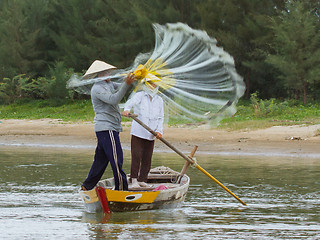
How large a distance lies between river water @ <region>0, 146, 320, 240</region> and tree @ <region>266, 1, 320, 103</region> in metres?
8.74

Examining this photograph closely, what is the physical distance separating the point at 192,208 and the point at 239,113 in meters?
13.1

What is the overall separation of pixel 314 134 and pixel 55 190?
888cm

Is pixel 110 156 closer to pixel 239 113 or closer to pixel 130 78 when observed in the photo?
pixel 130 78

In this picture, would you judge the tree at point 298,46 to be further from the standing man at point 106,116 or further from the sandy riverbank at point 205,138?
the standing man at point 106,116

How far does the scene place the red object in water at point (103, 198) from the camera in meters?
7.91

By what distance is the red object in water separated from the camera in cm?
791

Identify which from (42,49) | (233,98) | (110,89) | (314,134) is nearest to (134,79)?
(110,89)

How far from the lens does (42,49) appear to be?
107 ft

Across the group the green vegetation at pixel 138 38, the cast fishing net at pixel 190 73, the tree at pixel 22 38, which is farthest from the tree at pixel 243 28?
the cast fishing net at pixel 190 73

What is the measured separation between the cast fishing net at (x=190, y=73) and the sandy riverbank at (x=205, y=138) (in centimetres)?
784

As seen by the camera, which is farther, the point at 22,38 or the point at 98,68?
the point at 22,38

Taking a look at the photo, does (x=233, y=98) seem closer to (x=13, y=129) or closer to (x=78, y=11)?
(x=13, y=129)

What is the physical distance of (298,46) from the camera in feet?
74.5

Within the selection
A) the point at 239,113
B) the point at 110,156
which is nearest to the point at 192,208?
the point at 110,156
